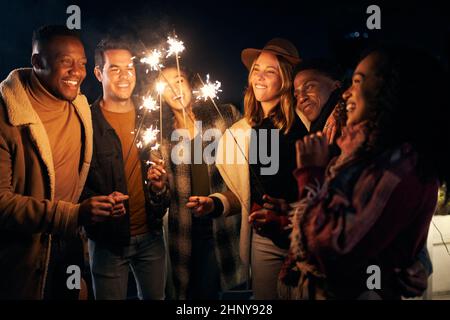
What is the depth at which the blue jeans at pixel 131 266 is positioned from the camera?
3.46m

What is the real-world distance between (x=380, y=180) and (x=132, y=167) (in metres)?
1.84

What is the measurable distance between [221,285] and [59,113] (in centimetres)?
185

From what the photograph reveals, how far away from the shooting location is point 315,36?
12.3 ft

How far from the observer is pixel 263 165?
3480 millimetres

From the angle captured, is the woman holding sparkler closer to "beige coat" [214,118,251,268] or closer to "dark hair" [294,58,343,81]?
"beige coat" [214,118,251,268]

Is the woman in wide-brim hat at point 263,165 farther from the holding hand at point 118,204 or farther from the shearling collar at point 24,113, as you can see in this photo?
the shearling collar at point 24,113

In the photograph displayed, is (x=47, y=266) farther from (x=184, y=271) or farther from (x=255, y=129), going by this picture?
(x=255, y=129)

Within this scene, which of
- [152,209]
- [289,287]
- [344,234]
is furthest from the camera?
[152,209]

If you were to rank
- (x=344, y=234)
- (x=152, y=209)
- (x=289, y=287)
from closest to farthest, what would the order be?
1. (x=344, y=234)
2. (x=289, y=287)
3. (x=152, y=209)

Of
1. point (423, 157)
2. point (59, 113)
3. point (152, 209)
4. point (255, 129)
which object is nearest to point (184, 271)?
point (152, 209)

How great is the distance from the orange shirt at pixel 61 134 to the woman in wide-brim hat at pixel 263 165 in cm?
95

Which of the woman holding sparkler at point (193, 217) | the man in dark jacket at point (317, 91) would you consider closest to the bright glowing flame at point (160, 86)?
the woman holding sparkler at point (193, 217)

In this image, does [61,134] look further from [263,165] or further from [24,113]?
[263,165]

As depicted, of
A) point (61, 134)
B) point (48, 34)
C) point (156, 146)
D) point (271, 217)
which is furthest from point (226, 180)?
point (48, 34)
